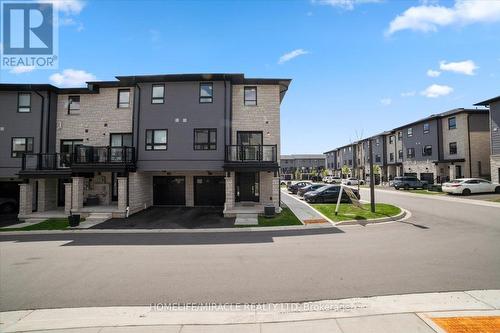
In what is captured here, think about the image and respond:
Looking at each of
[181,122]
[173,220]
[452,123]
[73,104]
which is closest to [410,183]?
[452,123]

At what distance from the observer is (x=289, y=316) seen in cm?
507

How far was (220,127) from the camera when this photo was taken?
19156 mm

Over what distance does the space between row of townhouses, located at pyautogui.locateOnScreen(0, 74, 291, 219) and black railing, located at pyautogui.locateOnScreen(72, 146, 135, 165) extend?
0.07 m

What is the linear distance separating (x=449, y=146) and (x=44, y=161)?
44.0 m

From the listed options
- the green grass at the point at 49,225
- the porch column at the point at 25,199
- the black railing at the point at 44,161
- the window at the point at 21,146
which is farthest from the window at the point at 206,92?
the porch column at the point at 25,199

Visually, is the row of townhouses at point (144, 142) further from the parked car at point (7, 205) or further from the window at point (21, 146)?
the parked car at point (7, 205)

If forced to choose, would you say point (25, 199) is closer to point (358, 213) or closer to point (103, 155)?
point (103, 155)

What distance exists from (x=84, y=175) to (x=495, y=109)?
3864 cm

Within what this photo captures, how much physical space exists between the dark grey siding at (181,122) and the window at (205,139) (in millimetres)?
267

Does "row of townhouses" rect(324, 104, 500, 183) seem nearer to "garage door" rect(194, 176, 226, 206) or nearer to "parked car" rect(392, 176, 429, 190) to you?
"parked car" rect(392, 176, 429, 190)

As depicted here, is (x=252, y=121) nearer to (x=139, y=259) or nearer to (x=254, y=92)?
(x=254, y=92)

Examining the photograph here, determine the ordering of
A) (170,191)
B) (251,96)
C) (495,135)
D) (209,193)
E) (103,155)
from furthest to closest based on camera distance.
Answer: (495,135) → (170,191) → (209,193) → (251,96) → (103,155)

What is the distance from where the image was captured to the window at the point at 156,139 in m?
19.4

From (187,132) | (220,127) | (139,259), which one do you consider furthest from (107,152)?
(139,259)
